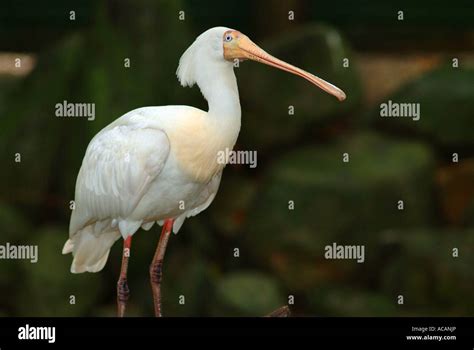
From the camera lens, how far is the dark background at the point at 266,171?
1054 cm

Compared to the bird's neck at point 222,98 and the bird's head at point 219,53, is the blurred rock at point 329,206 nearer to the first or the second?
the bird's head at point 219,53

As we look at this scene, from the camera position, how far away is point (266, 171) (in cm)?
1112

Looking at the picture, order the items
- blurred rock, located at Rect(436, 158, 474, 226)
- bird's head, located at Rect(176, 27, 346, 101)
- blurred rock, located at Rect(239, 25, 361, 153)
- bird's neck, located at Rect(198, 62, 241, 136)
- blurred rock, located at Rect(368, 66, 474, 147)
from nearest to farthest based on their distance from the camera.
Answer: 1. bird's neck, located at Rect(198, 62, 241, 136)
2. bird's head, located at Rect(176, 27, 346, 101)
3. blurred rock, located at Rect(239, 25, 361, 153)
4. blurred rock, located at Rect(368, 66, 474, 147)
5. blurred rock, located at Rect(436, 158, 474, 226)

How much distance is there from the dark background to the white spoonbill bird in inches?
91.2

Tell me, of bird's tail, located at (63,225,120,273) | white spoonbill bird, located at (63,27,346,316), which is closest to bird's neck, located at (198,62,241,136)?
white spoonbill bird, located at (63,27,346,316)

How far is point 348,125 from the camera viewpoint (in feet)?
37.2

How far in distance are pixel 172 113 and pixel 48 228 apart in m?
3.17

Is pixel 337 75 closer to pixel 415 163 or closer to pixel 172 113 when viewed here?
pixel 415 163

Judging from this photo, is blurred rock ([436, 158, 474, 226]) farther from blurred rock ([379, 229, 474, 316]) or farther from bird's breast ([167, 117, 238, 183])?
bird's breast ([167, 117, 238, 183])

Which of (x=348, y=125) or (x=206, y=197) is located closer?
(x=206, y=197)

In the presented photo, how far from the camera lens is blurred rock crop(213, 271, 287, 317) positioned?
10375mm

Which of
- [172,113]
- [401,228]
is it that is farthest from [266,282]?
[172,113]

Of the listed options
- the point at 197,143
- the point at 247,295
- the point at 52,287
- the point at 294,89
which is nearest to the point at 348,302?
the point at 247,295

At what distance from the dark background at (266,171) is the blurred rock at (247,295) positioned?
2cm
